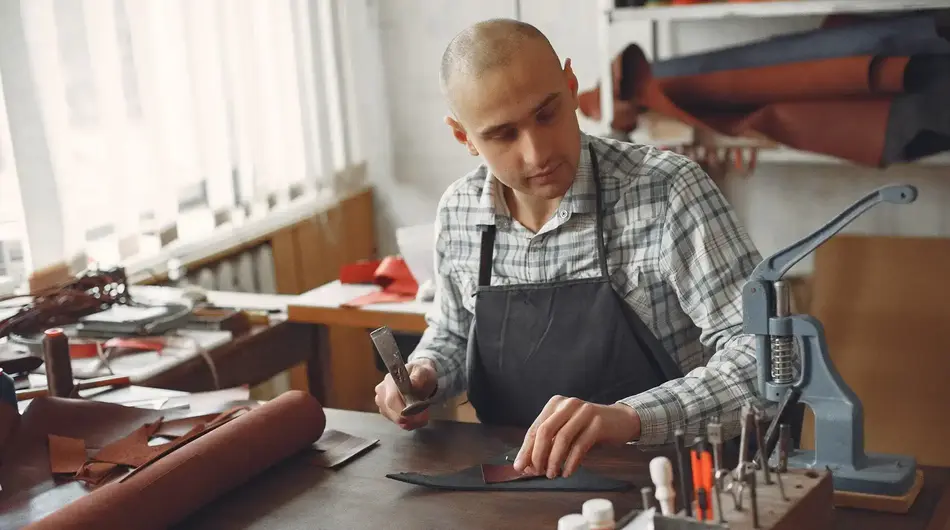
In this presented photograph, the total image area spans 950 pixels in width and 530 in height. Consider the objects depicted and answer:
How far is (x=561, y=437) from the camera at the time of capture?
1.47 m

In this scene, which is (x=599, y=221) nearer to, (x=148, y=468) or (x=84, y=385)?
(x=148, y=468)

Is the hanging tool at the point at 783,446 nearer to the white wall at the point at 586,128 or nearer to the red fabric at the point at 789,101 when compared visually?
the red fabric at the point at 789,101

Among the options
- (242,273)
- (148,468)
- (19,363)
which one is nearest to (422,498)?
(148,468)

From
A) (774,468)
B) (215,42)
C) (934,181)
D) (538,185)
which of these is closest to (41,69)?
(215,42)

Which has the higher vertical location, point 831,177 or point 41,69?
point 41,69

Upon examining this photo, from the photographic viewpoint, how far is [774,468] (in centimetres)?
132

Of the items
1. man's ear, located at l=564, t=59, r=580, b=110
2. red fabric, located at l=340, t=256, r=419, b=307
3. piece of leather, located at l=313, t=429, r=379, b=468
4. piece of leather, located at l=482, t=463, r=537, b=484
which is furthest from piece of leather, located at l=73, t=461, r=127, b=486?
red fabric, located at l=340, t=256, r=419, b=307

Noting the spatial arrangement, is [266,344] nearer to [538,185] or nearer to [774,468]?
[538,185]

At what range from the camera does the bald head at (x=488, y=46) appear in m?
1.77

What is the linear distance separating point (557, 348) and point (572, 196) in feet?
0.87

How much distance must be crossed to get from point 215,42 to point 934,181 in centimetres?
224

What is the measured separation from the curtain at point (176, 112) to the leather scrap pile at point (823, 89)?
121 centimetres

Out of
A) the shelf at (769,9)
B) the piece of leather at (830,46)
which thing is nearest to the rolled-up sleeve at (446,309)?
the shelf at (769,9)

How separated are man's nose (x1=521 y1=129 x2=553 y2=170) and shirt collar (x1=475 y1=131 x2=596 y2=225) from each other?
0.16m
